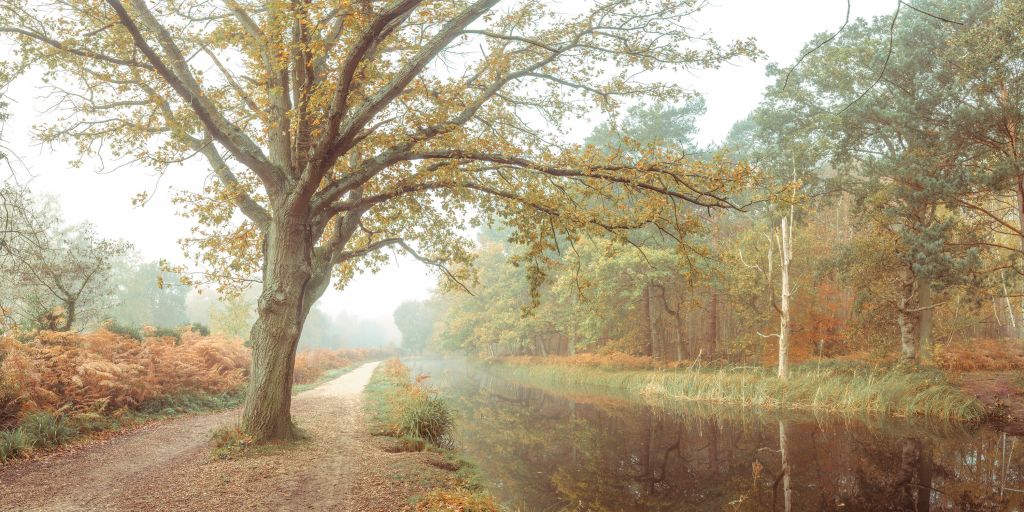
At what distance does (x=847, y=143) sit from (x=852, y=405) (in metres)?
8.11

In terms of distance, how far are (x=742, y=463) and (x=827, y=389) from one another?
7.67 m

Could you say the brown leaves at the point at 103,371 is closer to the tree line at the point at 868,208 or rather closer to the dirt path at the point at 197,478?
the dirt path at the point at 197,478

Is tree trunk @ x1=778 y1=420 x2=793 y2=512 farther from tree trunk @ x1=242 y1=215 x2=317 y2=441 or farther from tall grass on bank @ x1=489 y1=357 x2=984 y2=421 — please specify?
tree trunk @ x1=242 y1=215 x2=317 y2=441

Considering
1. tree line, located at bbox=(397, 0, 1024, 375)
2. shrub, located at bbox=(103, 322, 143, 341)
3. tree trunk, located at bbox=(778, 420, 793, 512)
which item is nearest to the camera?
tree trunk, located at bbox=(778, 420, 793, 512)

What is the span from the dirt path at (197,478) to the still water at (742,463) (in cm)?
223

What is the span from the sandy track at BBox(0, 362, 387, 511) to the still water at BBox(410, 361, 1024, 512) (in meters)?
2.56

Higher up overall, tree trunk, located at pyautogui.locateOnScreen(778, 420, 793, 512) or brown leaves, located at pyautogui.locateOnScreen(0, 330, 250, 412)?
brown leaves, located at pyautogui.locateOnScreen(0, 330, 250, 412)

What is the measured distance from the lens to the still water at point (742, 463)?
741 cm

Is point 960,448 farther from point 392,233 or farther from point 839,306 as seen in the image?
point 839,306

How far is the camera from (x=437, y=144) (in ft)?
28.6

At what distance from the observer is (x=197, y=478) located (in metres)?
6.88

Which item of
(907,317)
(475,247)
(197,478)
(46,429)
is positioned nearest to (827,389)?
(907,317)

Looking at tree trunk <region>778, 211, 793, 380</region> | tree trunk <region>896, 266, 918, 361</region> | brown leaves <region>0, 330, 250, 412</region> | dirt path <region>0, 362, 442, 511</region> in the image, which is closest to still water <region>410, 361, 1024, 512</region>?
dirt path <region>0, 362, 442, 511</region>

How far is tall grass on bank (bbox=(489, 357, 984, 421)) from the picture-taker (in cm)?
1320
